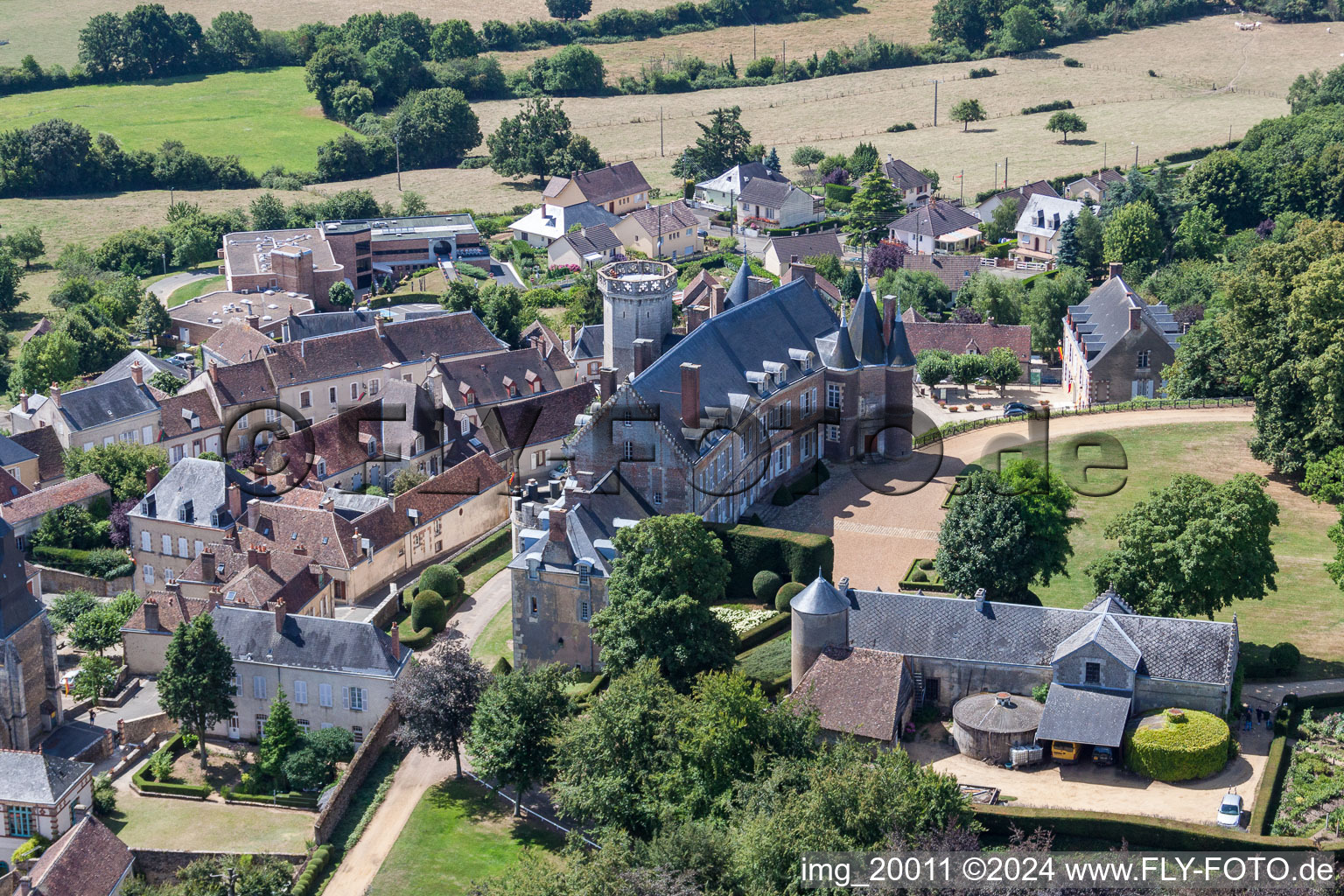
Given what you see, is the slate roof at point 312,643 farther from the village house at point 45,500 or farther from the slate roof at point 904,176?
the slate roof at point 904,176

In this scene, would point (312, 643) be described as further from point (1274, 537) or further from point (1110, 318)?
point (1110, 318)

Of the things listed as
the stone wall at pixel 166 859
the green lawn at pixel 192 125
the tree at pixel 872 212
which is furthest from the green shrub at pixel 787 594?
the green lawn at pixel 192 125

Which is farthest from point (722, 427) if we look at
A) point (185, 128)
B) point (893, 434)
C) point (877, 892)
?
point (185, 128)

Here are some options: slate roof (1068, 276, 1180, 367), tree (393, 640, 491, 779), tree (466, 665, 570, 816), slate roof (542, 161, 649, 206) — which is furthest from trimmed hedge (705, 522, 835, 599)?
slate roof (542, 161, 649, 206)

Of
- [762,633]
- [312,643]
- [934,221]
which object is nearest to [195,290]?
[934,221]

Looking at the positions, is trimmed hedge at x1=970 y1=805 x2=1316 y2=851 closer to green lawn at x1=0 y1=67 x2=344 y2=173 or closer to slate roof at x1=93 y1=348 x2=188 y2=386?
slate roof at x1=93 y1=348 x2=188 y2=386

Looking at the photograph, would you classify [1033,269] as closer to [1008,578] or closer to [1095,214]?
[1095,214]
